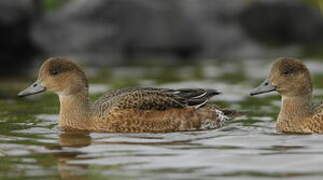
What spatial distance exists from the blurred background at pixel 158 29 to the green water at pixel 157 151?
7901mm

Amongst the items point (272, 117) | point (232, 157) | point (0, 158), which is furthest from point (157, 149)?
point (272, 117)

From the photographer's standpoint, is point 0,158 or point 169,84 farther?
point 169,84

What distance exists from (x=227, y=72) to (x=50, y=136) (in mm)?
7649

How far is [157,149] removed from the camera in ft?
30.6

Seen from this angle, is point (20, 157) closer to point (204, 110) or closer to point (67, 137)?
point (67, 137)

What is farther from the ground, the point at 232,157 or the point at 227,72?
the point at 227,72

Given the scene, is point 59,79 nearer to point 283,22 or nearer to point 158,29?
point 158,29

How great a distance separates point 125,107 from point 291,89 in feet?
6.26

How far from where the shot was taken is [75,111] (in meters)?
11.1

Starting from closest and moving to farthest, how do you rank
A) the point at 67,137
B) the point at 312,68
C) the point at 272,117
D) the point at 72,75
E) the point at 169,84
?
the point at 67,137 → the point at 72,75 → the point at 272,117 → the point at 169,84 → the point at 312,68

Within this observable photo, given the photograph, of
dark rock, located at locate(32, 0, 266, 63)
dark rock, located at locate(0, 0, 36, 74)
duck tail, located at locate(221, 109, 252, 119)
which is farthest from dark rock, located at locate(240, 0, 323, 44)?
duck tail, located at locate(221, 109, 252, 119)

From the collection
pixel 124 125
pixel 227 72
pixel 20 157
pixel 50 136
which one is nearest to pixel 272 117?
pixel 124 125

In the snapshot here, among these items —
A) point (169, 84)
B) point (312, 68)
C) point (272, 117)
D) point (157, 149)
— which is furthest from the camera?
point (312, 68)

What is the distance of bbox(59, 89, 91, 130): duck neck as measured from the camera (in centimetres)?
1101
